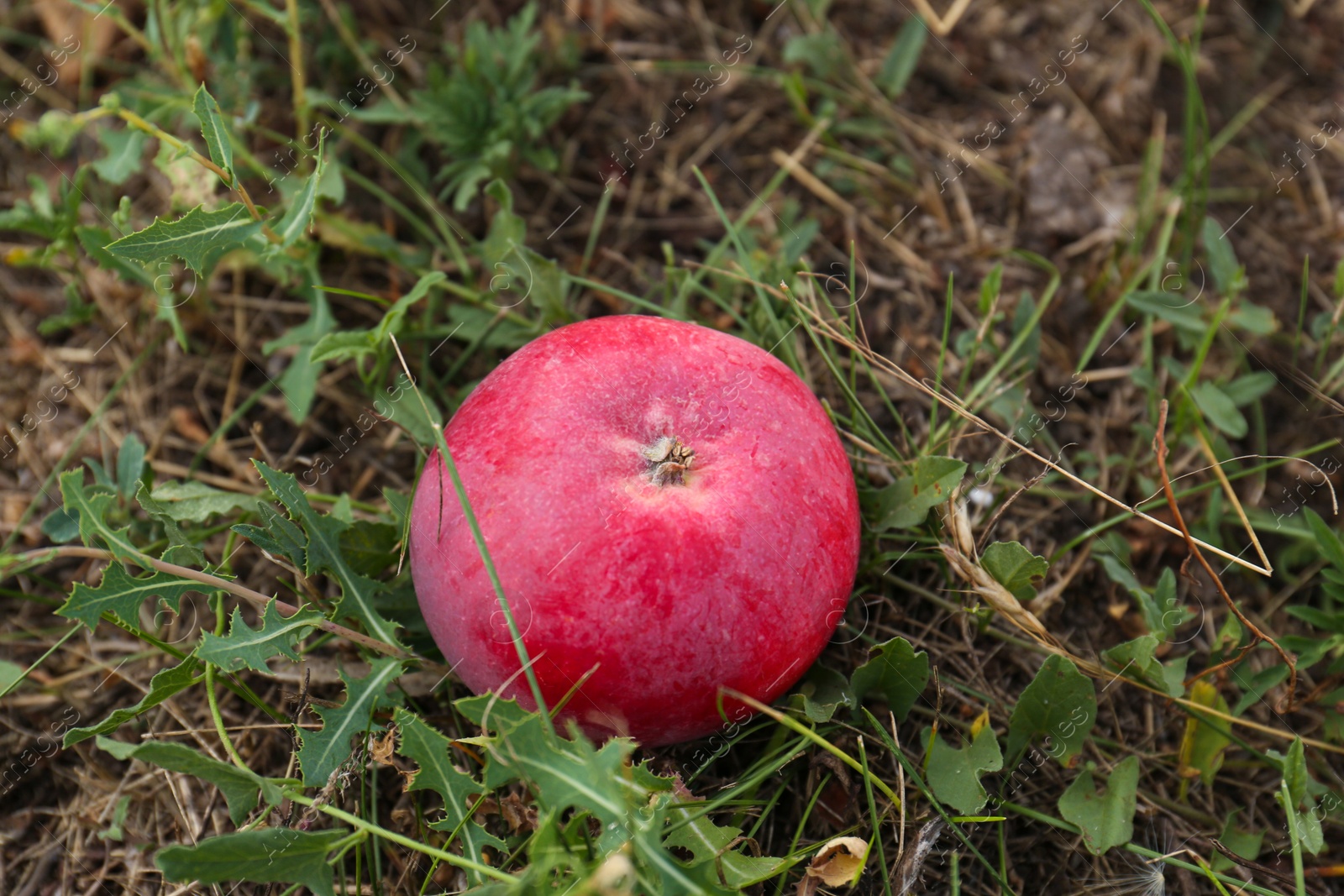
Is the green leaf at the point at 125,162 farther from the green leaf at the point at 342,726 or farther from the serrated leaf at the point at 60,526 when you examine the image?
the green leaf at the point at 342,726

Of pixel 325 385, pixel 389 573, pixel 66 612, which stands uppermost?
pixel 66 612

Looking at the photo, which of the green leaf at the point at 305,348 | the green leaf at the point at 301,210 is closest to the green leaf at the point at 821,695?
the green leaf at the point at 305,348

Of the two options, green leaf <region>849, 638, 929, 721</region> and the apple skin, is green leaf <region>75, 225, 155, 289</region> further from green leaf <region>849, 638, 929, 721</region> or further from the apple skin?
green leaf <region>849, 638, 929, 721</region>

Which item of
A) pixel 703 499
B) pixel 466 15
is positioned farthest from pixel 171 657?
pixel 466 15

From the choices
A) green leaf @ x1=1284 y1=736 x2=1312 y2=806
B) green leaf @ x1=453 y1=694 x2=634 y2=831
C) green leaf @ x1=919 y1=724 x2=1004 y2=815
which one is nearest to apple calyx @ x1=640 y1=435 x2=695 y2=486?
green leaf @ x1=453 y1=694 x2=634 y2=831

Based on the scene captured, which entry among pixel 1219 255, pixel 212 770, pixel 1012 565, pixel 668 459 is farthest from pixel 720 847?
pixel 1219 255

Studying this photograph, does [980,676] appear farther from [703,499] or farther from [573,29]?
[573,29]

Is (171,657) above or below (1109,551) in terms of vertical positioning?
above
